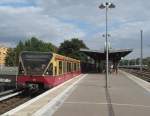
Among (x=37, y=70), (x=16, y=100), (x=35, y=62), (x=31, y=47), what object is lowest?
(x=16, y=100)

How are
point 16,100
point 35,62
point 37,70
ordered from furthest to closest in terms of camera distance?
point 35,62, point 37,70, point 16,100

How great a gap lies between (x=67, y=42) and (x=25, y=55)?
308 ft

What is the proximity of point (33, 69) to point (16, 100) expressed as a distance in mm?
3380

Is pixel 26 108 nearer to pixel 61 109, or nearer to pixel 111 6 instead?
pixel 61 109

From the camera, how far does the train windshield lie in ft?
90.5

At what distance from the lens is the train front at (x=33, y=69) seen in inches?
1067

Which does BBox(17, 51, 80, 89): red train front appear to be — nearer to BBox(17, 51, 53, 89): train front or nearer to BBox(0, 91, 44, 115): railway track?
BBox(17, 51, 53, 89): train front

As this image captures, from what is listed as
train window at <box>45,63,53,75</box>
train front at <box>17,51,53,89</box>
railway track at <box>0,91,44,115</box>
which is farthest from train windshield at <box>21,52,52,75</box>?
railway track at <box>0,91,44,115</box>

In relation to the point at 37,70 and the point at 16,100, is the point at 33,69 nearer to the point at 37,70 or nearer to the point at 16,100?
the point at 37,70

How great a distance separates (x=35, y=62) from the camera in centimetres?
2788

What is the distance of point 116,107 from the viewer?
17.2m

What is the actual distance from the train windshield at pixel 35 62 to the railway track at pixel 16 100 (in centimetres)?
152

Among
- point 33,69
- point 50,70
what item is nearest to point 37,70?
point 33,69

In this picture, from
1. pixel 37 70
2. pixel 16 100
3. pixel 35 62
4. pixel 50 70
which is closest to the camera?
pixel 16 100
